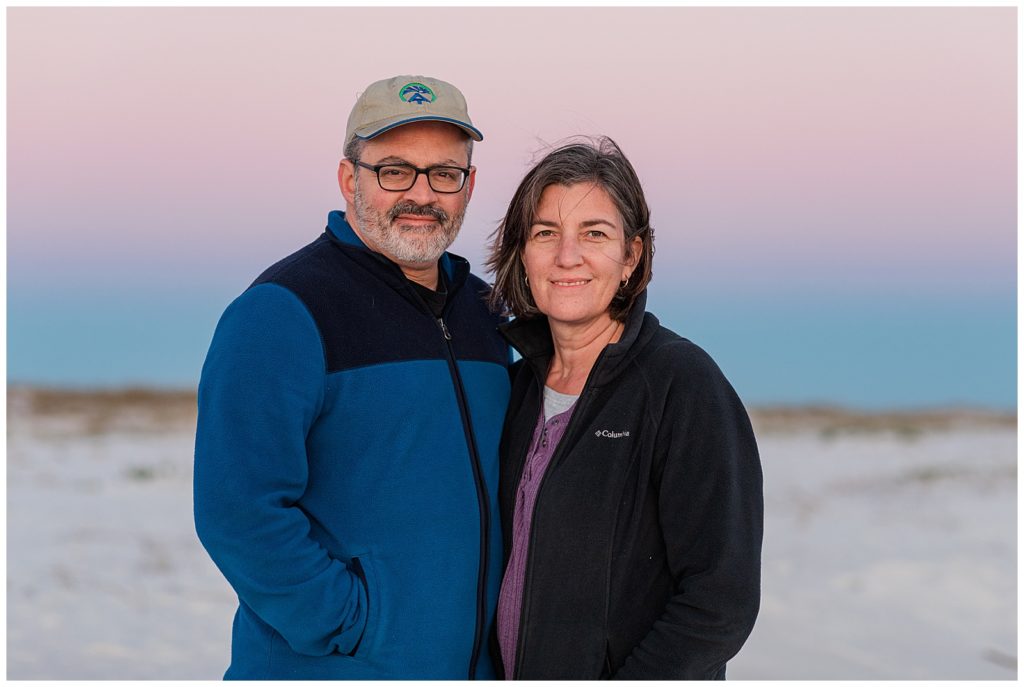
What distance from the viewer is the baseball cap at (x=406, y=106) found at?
3250 mm

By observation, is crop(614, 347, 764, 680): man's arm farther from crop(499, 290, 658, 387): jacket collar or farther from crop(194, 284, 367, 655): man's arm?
crop(194, 284, 367, 655): man's arm

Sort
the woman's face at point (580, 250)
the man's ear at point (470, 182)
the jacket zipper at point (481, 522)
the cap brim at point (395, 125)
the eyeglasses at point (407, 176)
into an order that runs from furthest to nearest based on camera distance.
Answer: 1. the man's ear at point (470, 182)
2. the eyeglasses at point (407, 176)
3. the cap brim at point (395, 125)
4. the jacket zipper at point (481, 522)
5. the woman's face at point (580, 250)

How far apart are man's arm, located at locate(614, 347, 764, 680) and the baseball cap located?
1.18m

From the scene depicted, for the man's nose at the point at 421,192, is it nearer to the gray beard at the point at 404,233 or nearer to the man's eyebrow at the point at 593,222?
the gray beard at the point at 404,233

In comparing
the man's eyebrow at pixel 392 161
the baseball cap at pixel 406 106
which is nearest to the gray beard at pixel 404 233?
the man's eyebrow at pixel 392 161

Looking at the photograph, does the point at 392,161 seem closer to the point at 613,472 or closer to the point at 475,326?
the point at 475,326

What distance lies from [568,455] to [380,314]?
77 cm

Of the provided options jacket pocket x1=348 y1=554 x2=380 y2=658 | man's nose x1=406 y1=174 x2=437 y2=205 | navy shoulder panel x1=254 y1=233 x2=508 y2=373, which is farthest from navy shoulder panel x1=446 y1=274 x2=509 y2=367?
jacket pocket x1=348 y1=554 x2=380 y2=658

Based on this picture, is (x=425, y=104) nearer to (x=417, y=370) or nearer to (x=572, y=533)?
(x=417, y=370)

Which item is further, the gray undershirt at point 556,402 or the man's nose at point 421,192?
the man's nose at point 421,192

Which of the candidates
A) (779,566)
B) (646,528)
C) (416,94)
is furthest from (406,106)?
(779,566)

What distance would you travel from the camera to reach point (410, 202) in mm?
3277

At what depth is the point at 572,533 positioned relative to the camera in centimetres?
279

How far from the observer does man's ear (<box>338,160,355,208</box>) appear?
340 cm
